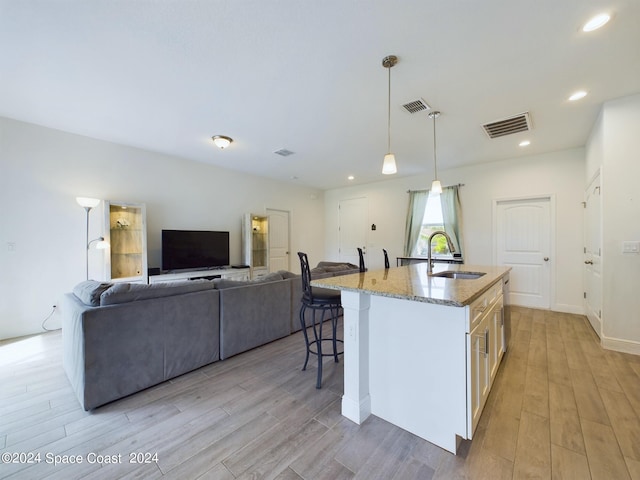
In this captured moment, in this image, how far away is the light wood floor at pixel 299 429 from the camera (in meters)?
1.42

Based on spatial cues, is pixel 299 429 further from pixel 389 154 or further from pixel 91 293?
pixel 389 154

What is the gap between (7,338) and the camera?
3295 millimetres

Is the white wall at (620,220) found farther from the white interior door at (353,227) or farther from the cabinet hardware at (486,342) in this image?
the white interior door at (353,227)

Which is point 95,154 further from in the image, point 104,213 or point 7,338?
point 7,338

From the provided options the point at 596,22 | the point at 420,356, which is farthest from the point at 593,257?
the point at 420,356

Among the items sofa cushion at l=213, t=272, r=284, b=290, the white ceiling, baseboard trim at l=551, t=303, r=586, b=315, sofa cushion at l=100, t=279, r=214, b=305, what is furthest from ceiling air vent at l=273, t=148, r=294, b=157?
baseboard trim at l=551, t=303, r=586, b=315

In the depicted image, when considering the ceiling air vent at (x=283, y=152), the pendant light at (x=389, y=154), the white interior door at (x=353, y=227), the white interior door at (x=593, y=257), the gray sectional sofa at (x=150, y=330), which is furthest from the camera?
the white interior door at (x=353, y=227)

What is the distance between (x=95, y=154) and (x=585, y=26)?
569cm

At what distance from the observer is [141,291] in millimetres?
2186

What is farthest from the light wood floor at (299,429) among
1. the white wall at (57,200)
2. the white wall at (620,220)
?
the white wall at (57,200)

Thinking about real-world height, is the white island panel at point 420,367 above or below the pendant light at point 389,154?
below

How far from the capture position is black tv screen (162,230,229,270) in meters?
4.48

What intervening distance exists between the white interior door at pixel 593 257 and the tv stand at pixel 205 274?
5.37 metres

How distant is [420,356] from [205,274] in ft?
13.6
